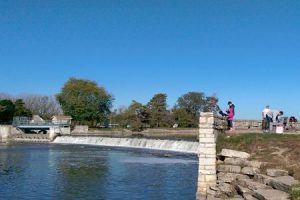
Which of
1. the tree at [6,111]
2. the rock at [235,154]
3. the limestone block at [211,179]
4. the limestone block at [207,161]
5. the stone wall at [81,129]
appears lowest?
the limestone block at [211,179]

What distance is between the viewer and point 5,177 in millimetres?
25219

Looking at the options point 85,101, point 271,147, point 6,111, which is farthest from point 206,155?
point 85,101

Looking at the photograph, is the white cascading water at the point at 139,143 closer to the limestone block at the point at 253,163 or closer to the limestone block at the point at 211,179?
the limestone block at the point at 211,179

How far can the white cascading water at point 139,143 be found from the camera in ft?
139

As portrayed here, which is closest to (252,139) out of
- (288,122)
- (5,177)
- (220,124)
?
(220,124)

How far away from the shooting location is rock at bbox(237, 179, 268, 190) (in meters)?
12.6

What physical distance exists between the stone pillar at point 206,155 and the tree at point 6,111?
70.4m

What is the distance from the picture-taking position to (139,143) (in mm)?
49281

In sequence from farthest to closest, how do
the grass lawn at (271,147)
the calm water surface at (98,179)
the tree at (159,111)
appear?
the tree at (159,111) < the calm water surface at (98,179) < the grass lawn at (271,147)

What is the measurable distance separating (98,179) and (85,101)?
72475 millimetres

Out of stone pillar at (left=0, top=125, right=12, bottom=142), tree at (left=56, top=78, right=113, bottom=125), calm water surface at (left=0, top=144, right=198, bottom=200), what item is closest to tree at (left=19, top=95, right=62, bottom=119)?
tree at (left=56, top=78, right=113, bottom=125)

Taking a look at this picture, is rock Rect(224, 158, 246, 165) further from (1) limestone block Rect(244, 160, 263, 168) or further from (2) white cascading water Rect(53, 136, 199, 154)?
(2) white cascading water Rect(53, 136, 199, 154)

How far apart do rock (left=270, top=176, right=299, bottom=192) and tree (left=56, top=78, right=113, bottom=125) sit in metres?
82.1

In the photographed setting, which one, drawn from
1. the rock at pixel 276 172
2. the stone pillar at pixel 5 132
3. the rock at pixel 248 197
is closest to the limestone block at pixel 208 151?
the rock at pixel 276 172
